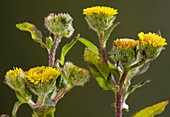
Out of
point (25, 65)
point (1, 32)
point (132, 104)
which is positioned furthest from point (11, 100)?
point (132, 104)

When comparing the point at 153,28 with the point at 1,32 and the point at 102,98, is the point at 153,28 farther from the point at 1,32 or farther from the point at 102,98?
the point at 1,32

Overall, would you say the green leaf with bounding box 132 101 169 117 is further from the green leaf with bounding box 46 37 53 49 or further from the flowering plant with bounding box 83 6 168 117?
the green leaf with bounding box 46 37 53 49

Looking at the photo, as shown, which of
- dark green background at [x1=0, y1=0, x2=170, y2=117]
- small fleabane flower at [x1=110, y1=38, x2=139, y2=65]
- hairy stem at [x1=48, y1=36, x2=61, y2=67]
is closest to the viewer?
small fleabane flower at [x1=110, y1=38, x2=139, y2=65]

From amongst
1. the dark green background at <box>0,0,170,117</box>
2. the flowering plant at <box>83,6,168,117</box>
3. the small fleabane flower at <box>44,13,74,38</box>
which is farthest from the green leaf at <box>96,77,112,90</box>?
the dark green background at <box>0,0,170,117</box>

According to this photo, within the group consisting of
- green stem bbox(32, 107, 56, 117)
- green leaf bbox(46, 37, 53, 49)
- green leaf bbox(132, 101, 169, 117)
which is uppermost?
green leaf bbox(46, 37, 53, 49)

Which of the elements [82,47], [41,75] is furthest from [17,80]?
[82,47]

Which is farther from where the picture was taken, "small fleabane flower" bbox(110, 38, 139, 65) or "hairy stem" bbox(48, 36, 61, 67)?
"hairy stem" bbox(48, 36, 61, 67)
